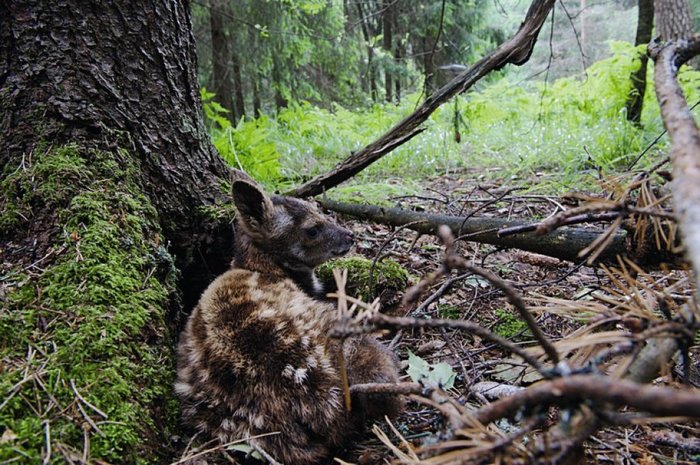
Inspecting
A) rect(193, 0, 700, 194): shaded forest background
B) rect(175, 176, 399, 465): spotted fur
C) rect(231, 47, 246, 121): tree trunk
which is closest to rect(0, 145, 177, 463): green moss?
rect(175, 176, 399, 465): spotted fur

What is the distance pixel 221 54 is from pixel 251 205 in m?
9.38

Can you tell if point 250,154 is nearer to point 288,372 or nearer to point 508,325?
point 508,325

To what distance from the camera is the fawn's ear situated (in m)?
3.76

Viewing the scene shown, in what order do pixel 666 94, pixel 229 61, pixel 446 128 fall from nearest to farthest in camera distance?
pixel 666 94 < pixel 446 128 < pixel 229 61

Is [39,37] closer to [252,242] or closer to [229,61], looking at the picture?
[252,242]

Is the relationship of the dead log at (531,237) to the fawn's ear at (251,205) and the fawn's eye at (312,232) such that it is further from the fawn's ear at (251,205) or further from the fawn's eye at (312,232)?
the fawn's ear at (251,205)

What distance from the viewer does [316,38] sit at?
1255 cm

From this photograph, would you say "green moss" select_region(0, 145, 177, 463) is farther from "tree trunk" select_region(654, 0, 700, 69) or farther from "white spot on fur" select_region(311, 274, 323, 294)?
"tree trunk" select_region(654, 0, 700, 69)

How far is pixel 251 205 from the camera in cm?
389

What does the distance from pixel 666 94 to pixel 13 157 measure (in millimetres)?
3612

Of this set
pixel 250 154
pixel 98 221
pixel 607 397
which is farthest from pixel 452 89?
pixel 607 397

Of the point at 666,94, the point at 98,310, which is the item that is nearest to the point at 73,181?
the point at 98,310

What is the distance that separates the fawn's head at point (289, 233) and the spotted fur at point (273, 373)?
0.92 metres

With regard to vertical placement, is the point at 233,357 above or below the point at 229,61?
below
